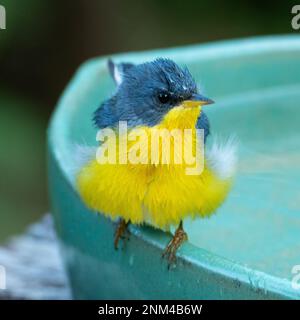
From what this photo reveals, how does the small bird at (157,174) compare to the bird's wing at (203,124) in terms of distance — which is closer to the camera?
the small bird at (157,174)

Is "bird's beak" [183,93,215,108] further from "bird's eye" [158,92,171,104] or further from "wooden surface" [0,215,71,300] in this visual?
"wooden surface" [0,215,71,300]

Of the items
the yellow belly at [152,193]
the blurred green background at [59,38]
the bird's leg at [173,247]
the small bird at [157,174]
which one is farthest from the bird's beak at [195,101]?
the blurred green background at [59,38]

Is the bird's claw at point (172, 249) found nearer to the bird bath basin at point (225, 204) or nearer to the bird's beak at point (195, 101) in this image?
the bird bath basin at point (225, 204)

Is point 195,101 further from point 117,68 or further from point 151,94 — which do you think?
point 117,68

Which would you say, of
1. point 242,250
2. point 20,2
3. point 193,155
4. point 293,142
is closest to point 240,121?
point 293,142

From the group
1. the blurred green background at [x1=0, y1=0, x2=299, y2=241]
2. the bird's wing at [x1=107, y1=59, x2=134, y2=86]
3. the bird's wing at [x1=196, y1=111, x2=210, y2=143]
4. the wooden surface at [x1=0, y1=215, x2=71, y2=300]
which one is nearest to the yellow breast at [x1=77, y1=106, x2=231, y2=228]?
the bird's wing at [x1=196, y1=111, x2=210, y2=143]

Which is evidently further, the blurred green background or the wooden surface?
the blurred green background

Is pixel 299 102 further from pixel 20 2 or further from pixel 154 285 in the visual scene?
pixel 20 2

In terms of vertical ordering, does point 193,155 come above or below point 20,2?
below
